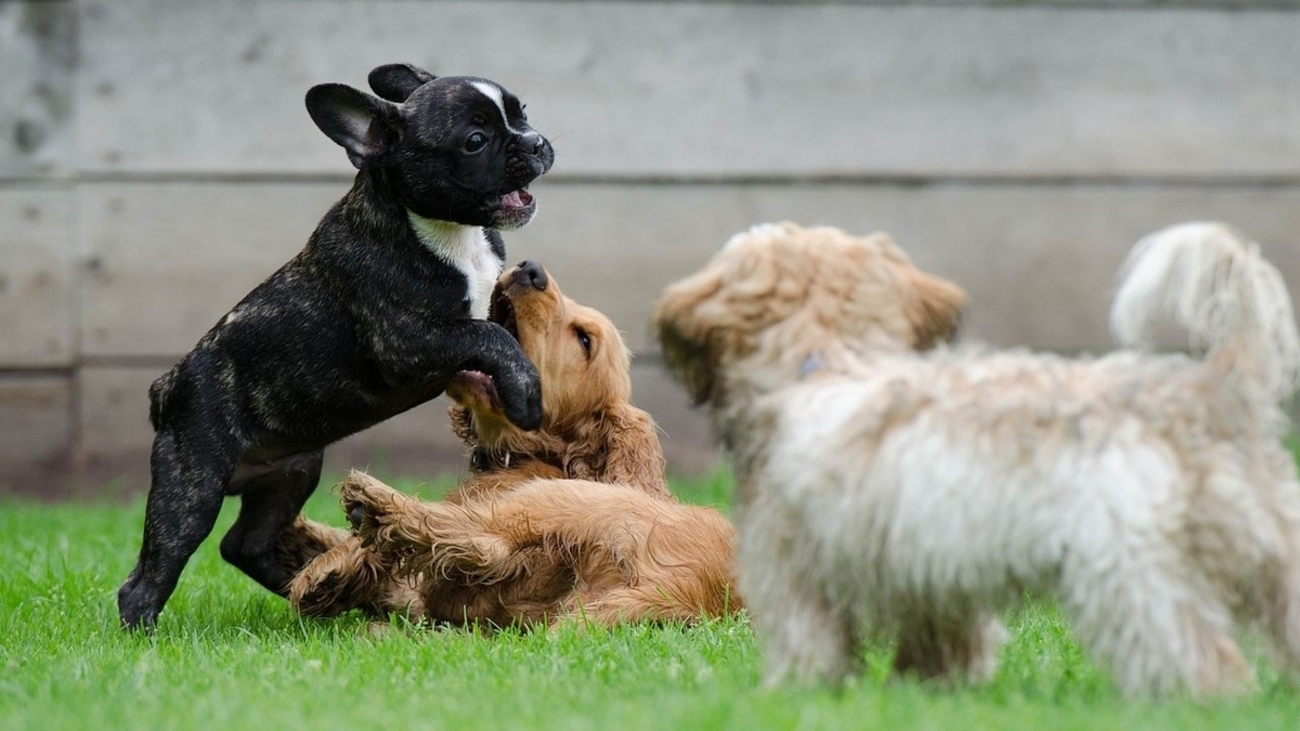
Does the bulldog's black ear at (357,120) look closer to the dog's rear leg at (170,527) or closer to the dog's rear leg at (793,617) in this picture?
the dog's rear leg at (170,527)

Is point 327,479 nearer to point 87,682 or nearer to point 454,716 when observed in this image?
point 87,682

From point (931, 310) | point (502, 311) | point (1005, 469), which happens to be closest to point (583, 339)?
point (502, 311)

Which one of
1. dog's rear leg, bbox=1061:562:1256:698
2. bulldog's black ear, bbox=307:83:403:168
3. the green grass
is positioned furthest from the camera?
bulldog's black ear, bbox=307:83:403:168

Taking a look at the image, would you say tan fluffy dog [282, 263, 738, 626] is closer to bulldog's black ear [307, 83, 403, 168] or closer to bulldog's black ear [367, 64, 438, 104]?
bulldog's black ear [307, 83, 403, 168]

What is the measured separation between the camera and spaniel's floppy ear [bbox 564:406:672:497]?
5.95 meters

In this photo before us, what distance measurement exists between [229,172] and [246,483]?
4.03 metres

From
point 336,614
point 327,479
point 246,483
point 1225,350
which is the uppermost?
point 1225,350

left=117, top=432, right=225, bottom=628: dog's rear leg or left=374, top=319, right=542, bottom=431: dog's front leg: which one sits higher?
left=374, top=319, right=542, bottom=431: dog's front leg

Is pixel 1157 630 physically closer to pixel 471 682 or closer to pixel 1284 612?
pixel 1284 612

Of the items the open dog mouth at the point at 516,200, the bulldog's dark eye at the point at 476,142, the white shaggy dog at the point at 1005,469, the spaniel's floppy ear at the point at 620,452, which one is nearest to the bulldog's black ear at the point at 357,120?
the bulldog's dark eye at the point at 476,142

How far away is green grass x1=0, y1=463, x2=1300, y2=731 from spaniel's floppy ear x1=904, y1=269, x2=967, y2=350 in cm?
82

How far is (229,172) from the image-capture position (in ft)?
31.2

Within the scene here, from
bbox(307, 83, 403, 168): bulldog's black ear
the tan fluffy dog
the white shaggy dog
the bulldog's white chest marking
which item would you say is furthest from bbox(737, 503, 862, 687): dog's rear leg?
bbox(307, 83, 403, 168): bulldog's black ear

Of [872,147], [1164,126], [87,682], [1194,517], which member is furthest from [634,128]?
[1194,517]
